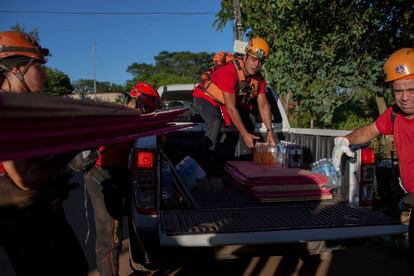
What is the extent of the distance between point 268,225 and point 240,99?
2.82 meters

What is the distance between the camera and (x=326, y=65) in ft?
26.1

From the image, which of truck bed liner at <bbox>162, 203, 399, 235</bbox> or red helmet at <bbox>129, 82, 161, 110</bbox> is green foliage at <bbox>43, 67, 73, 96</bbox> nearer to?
red helmet at <bbox>129, 82, 161, 110</bbox>

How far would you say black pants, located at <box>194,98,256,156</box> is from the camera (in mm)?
5562

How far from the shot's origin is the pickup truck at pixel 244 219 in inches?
132

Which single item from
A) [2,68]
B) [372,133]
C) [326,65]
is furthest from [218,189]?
[326,65]

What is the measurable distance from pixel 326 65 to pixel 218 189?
4190mm

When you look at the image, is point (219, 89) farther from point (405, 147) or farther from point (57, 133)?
point (57, 133)

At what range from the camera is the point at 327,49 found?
7906 mm

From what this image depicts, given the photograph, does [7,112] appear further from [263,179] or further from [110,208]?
[263,179]

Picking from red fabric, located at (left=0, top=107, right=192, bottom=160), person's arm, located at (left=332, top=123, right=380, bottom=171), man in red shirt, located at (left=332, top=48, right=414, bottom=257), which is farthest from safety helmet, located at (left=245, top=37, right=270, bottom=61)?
red fabric, located at (left=0, top=107, right=192, bottom=160)

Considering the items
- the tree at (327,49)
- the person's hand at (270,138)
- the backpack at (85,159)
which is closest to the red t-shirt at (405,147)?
the backpack at (85,159)

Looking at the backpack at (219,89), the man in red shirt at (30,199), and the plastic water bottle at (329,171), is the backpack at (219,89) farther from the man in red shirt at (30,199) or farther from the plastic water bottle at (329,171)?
the man in red shirt at (30,199)

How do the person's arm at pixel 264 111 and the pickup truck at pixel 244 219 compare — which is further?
the person's arm at pixel 264 111

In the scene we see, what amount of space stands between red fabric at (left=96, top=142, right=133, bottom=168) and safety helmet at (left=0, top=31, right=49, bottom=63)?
5.24ft
